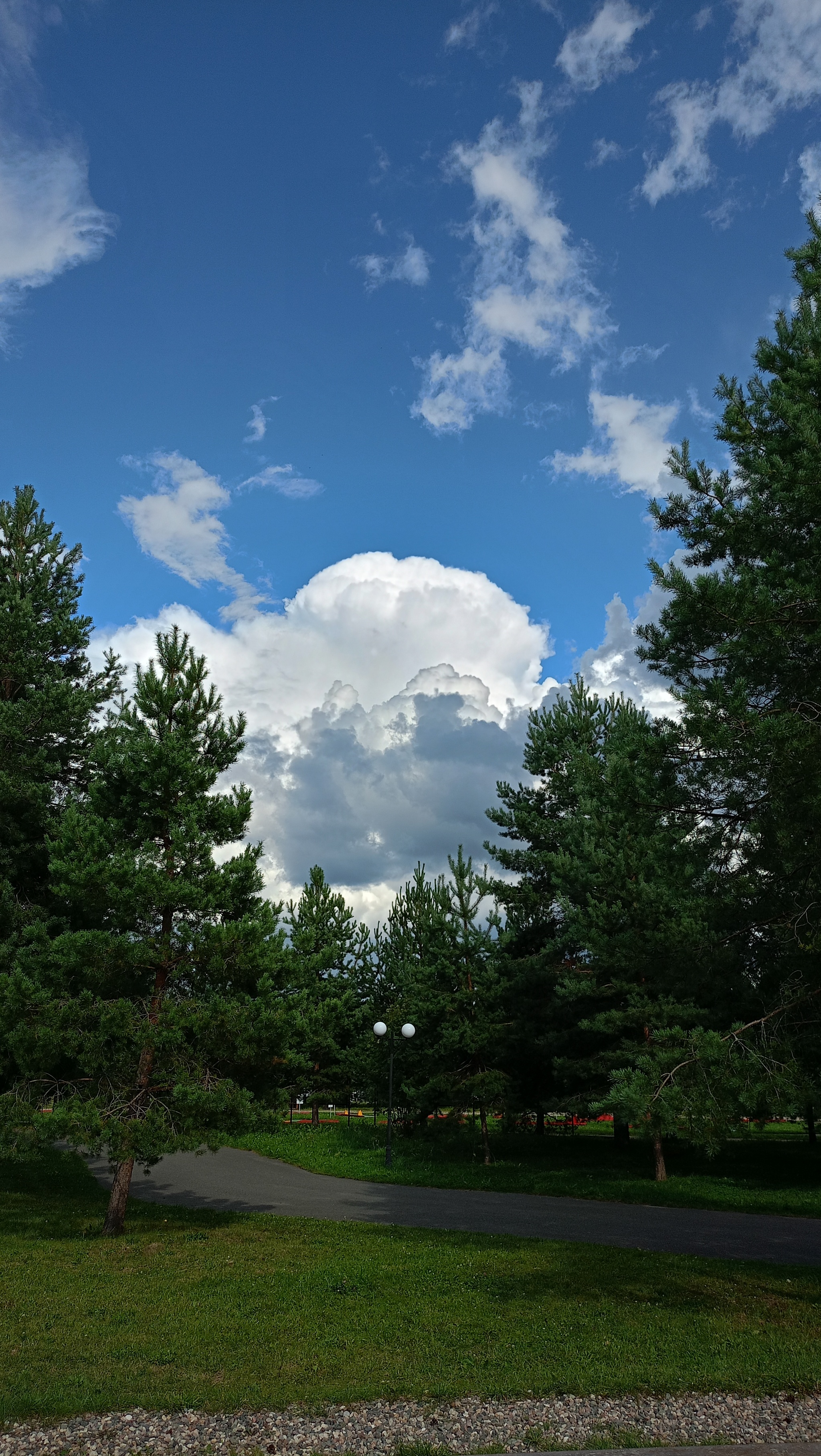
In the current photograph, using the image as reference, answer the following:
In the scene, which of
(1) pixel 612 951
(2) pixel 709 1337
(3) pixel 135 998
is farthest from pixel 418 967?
(2) pixel 709 1337

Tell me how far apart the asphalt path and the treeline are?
7.84ft

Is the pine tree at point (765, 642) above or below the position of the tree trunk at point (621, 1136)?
above

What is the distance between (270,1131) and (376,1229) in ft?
7.86

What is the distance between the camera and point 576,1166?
2223cm

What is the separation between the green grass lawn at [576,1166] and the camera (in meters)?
16.8

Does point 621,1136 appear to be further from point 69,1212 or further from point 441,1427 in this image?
point 441,1427

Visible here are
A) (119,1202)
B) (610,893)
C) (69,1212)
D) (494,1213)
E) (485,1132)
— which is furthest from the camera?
(485,1132)

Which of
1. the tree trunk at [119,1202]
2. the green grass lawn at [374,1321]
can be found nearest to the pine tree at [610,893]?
the green grass lawn at [374,1321]

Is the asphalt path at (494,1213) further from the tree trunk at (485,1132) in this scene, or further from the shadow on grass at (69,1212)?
the tree trunk at (485,1132)

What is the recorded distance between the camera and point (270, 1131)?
12812mm

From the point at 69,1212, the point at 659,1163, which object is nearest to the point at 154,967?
the point at 69,1212

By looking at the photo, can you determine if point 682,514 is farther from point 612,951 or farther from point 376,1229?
point 612,951

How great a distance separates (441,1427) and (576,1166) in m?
18.5

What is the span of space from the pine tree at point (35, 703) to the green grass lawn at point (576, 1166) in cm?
768
